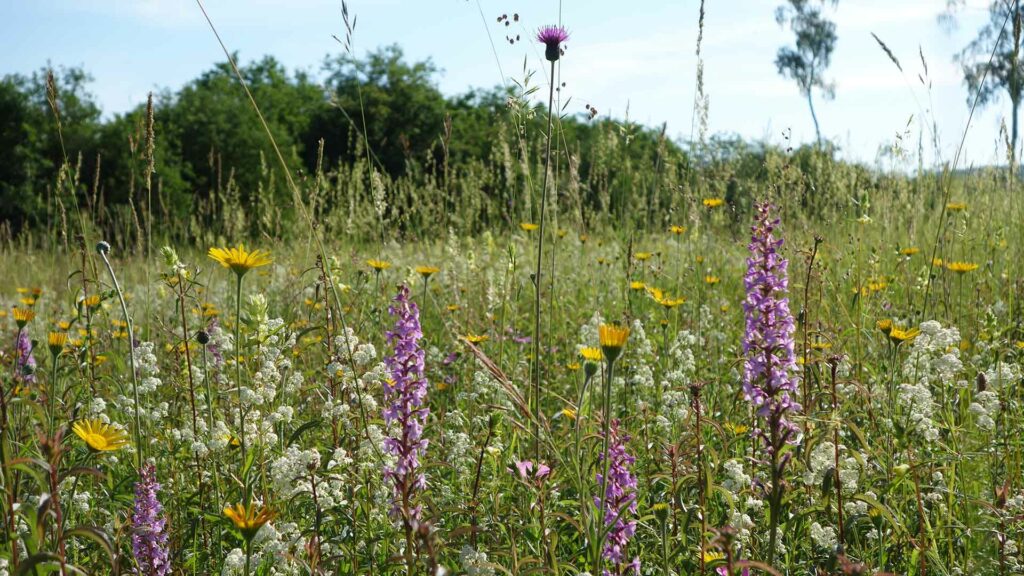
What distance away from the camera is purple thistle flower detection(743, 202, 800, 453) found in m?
1.51

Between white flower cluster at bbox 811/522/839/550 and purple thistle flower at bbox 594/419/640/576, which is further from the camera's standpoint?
white flower cluster at bbox 811/522/839/550

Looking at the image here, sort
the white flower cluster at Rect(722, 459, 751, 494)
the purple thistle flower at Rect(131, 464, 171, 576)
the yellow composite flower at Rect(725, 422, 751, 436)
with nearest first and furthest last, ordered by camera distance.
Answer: the purple thistle flower at Rect(131, 464, 171, 576)
the white flower cluster at Rect(722, 459, 751, 494)
the yellow composite flower at Rect(725, 422, 751, 436)

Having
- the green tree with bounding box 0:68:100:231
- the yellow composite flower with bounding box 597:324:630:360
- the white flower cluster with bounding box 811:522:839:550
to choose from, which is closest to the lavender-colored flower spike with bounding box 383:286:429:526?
the yellow composite flower with bounding box 597:324:630:360

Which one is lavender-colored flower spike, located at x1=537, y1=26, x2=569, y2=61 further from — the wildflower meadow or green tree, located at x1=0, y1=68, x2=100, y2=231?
green tree, located at x1=0, y1=68, x2=100, y2=231

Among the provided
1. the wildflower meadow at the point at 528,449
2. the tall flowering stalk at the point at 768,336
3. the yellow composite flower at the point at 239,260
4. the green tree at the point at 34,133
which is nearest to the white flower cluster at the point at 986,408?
the wildflower meadow at the point at 528,449

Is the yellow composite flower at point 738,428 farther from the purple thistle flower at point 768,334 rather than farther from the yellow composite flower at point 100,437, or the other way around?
the yellow composite flower at point 100,437

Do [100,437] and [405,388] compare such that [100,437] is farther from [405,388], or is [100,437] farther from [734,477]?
[734,477]

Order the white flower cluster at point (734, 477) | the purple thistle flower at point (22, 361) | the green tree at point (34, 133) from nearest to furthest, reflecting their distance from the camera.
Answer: the white flower cluster at point (734, 477), the purple thistle flower at point (22, 361), the green tree at point (34, 133)

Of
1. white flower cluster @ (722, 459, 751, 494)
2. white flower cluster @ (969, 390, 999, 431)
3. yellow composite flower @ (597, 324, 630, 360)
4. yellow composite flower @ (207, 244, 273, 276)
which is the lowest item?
white flower cluster @ (722, 459, 751, 494)

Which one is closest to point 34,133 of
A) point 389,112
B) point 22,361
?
point 389,112

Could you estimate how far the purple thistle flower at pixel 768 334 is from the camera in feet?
4.94

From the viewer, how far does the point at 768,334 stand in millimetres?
1524

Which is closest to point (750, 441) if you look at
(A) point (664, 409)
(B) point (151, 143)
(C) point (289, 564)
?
(A) point (664, 409)

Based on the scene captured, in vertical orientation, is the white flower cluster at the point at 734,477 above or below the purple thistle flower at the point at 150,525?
above
